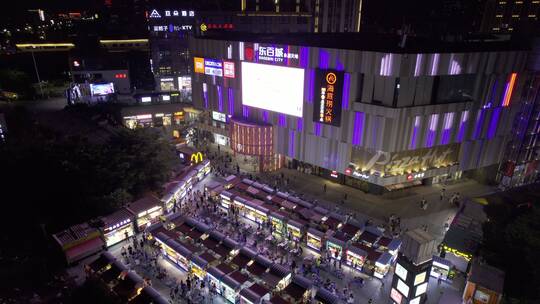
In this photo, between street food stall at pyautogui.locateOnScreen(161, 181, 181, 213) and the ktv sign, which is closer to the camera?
street food stall at pyautogui.locateOnScreen(161, 181, 181, 213)

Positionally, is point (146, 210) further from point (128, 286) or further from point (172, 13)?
point (172, 13)

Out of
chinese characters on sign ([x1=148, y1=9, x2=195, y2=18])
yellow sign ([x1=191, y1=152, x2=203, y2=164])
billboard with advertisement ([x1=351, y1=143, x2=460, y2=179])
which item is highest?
chinese characters on sign ([x1=148, y1=9, x2=195, y2=18])

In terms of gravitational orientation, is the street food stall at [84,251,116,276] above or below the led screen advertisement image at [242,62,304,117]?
below

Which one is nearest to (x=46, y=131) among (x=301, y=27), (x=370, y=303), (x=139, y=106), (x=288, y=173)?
(x=139, y=106)

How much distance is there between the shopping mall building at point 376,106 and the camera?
31094 mm

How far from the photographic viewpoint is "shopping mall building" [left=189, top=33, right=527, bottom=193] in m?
31.1

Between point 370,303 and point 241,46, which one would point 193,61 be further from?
point 370,303

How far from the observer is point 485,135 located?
119 ft

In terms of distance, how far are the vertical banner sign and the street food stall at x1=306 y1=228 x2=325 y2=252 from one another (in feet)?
39.3

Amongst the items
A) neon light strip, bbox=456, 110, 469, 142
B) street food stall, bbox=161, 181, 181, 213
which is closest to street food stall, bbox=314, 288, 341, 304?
street food stall, bbox=161, 181, 181, 213

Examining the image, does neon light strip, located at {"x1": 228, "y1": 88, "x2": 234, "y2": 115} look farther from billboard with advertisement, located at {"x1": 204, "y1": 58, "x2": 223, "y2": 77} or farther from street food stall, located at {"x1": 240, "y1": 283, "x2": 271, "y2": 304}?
street food stall, located at {"x1": 240, "y1": 283, "x2": 271, "y2": 304}

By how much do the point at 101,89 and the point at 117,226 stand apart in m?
36.7

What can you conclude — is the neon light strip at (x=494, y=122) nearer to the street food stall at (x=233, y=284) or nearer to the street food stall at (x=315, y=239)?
the street food stall at (x=315, y=239)

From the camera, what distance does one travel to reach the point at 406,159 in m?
33.7
